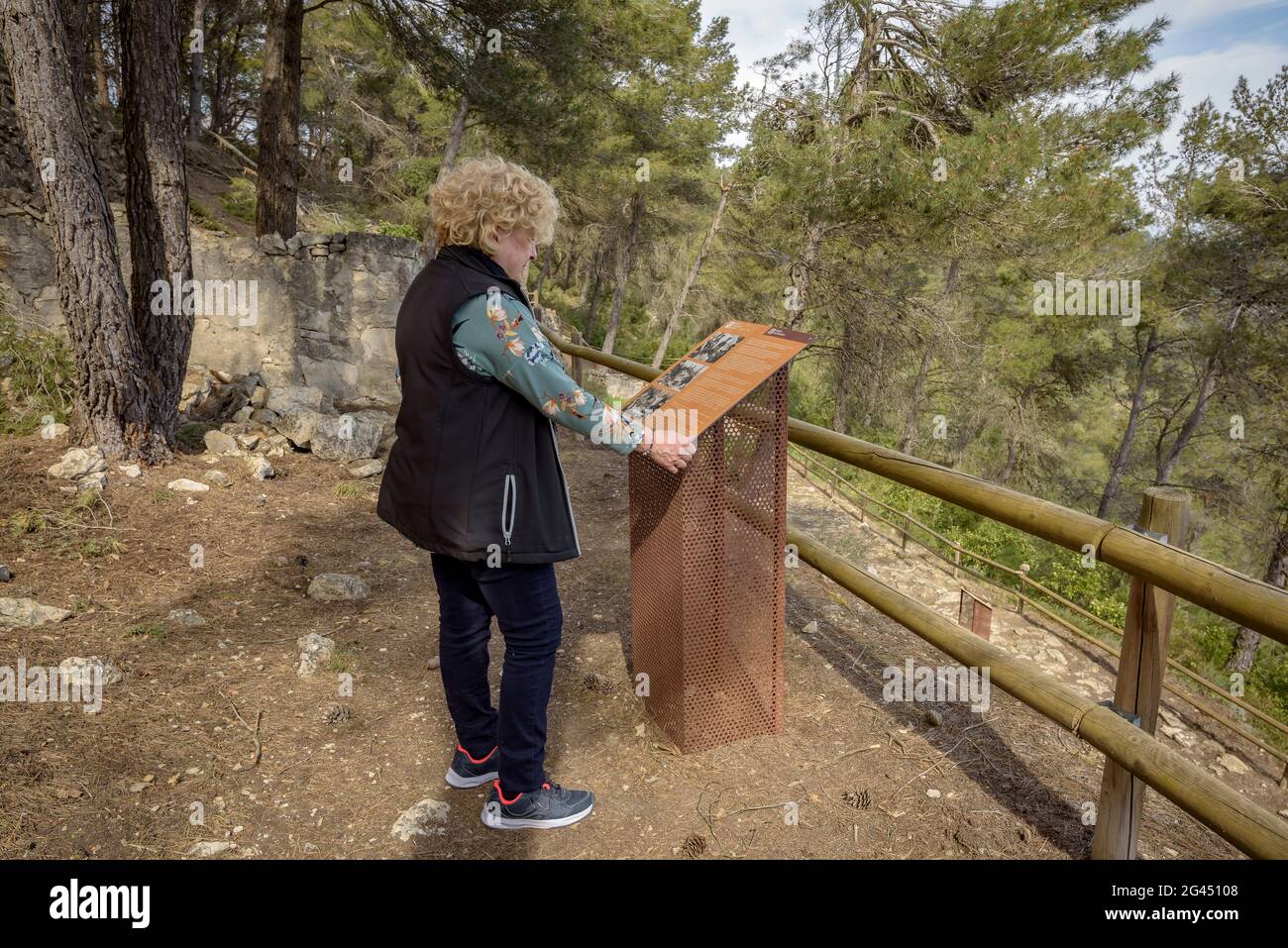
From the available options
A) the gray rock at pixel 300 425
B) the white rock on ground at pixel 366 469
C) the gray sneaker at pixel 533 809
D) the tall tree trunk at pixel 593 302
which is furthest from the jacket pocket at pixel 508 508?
the tall tree trunk at pixel 593 302

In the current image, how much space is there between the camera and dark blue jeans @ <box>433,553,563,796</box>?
2.12 meters

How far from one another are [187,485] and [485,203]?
431cm

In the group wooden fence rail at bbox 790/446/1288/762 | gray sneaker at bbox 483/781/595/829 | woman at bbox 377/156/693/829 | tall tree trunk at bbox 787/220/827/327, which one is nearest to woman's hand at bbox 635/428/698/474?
woman at bbox 377/156/693/829

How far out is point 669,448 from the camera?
224 centimetres

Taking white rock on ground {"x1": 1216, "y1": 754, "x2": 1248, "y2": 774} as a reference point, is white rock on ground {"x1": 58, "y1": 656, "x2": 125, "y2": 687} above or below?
above

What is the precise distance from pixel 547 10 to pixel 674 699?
31.0 ft

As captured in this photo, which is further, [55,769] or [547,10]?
[547,10]

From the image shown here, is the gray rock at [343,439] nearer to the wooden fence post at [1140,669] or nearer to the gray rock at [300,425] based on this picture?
the gray rock at [300,425]

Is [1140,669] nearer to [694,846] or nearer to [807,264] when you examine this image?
[694,846]

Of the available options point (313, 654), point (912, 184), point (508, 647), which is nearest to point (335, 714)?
point (313, 654)

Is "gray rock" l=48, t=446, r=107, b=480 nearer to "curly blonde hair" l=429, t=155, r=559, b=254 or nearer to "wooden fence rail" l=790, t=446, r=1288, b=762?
"curly blonde hair" l=429, t=155, r=559, b=254

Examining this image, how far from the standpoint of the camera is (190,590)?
12.7ft

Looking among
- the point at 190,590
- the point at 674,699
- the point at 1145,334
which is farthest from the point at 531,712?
the point at 1145,334
